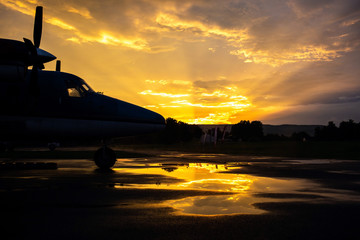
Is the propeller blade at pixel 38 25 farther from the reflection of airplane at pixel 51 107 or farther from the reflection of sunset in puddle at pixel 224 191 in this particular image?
the reflection of sunset in puddle at pixel 224 191

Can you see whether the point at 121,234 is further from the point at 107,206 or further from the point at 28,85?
the point at 28,85

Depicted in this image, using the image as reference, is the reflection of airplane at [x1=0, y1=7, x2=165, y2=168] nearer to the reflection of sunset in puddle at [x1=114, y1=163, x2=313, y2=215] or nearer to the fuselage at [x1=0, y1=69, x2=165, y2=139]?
the fuselage at [x1=0, y1=69, x2=165, y2=139]

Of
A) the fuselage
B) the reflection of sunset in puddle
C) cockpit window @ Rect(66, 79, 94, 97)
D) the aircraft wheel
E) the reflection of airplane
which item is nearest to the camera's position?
the reflection of sunset in puddle

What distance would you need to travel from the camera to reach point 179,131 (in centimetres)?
12481

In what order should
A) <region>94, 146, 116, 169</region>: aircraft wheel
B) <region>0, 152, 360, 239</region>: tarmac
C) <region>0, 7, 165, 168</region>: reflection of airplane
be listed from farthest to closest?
<region>94, 146, 116, 169</region>: aircraft wheel
<region>0, 7, 165, 168</region>: reflection of airplane
<region>0, 152, 360, 239</region>: tarmac

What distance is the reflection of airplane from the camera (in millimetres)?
13503

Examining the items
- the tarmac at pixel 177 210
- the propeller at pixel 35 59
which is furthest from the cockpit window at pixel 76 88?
the tarmac at pixel 177 210

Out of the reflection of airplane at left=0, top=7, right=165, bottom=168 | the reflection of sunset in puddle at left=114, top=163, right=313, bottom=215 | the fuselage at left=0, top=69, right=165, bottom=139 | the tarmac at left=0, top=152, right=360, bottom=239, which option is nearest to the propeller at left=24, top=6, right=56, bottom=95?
the reflection of airplane at left=0, top=7, right=165, bottom=168

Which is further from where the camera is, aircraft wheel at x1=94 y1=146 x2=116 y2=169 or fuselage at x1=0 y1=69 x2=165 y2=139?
aircraft wheel at x1=94 y1=146 x2=116 y2=169

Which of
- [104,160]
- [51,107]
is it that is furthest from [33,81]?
[104,160]

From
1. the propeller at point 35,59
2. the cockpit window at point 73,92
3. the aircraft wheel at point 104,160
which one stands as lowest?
the aircraft wheel at point 104,160

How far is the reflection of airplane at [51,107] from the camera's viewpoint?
13503 millimetres

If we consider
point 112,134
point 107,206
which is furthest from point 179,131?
point 107,206

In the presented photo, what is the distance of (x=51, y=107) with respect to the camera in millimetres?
15008
